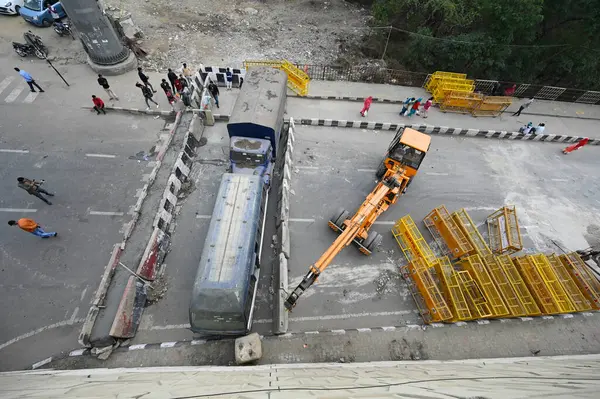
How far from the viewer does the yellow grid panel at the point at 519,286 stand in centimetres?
955

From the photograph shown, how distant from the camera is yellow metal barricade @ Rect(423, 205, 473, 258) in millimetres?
10750

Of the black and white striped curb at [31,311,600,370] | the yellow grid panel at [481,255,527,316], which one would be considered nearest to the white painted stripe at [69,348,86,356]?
the black and white striped curb at [31,311,600,370]

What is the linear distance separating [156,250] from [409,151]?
34.8 ft

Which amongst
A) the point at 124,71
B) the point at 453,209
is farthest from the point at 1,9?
the point at 453,209

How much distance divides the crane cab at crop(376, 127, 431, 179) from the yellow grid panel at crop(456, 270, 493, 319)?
451 centimetres

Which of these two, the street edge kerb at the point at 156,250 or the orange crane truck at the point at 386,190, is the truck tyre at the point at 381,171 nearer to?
the orange crane truck at the point at 386,190

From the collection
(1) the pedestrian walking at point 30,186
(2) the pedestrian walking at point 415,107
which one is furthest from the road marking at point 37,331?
(2) the pedestrian walking at point 415,107

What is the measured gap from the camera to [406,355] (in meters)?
8.80

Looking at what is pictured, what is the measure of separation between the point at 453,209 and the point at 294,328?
9.07 meters

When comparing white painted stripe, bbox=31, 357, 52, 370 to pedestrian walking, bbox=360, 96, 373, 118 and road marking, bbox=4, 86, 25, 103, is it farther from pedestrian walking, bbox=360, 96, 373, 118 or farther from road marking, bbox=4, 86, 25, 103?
pedestrian walking, bbox=360, 96, 373, 118

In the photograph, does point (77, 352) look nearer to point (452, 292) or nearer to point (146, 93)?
point (146, 93)

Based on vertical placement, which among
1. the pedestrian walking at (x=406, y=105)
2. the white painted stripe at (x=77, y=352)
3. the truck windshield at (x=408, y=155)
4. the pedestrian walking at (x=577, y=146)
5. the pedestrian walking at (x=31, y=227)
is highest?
the pedestrian walking at (x=406, y=105)

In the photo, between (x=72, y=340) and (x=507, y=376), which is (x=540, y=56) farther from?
(x=72, y=340)

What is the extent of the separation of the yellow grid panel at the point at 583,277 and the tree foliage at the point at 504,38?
1328cm
